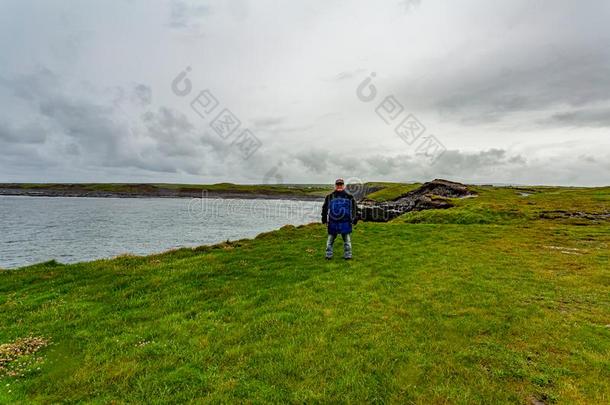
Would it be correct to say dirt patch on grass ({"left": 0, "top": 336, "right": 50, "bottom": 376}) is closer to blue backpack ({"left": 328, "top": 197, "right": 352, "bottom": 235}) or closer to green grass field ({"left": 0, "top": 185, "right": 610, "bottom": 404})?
green grass field ({"left": 0, "top": 185, "right": 610, "bottom": 404})

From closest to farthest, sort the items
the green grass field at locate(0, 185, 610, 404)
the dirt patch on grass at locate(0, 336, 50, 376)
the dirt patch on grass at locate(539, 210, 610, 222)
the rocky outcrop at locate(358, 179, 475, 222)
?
the green grass field at locate(0, 185, 610, 404), the dirt patch on grass at locate(0, 336, 50, 376), the dirt patch on grass at locate(539, 210, 610, 222), the rocky outcrop at locate(358, 179, 475, 222)

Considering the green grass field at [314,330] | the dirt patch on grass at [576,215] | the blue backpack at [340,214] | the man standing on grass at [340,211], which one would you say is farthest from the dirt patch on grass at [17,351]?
the dirt patch on grass at [576,215]

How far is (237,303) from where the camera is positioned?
11609mm

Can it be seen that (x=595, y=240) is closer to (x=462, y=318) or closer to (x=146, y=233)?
(x=462, y=318)

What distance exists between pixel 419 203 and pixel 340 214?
2004 inches

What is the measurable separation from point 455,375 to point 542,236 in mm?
24754

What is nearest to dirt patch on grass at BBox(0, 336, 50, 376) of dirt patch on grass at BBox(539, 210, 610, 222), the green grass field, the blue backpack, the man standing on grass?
the green grass field

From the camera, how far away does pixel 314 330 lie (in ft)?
30.6

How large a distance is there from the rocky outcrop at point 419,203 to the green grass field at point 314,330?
42864 millimetres

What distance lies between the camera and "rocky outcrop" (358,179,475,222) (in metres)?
61.1

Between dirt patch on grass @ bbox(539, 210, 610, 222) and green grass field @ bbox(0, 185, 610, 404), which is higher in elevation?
dirt patch on grass @ bbox(539, 210, 610, 222)

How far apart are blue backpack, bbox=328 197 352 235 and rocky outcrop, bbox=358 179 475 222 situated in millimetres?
41391

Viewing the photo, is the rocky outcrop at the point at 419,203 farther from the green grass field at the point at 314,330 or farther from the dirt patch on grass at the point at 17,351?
the dirt patch on grass at the point at 17,351

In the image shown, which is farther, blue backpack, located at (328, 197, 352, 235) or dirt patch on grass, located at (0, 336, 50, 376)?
blue backpack, located at (328, 197, 352, 235)
